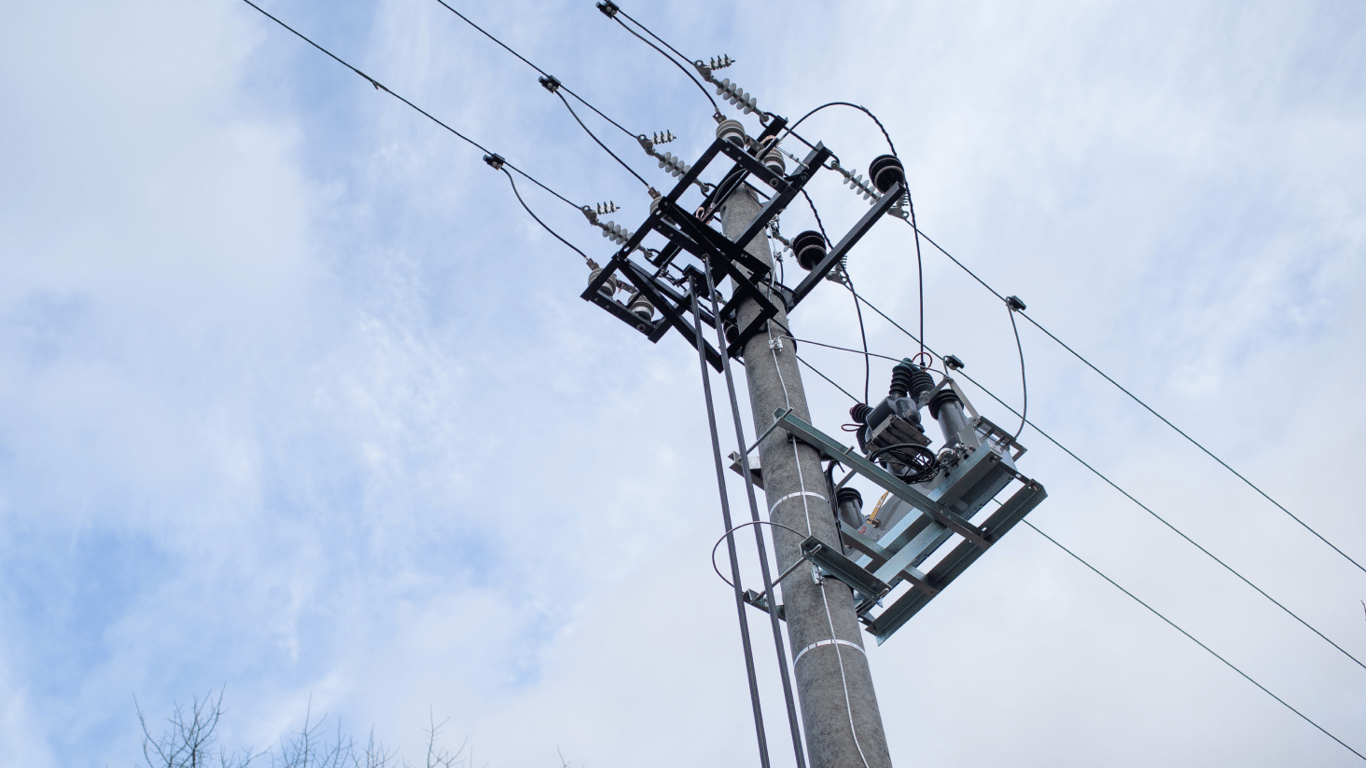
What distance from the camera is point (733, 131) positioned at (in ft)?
29.6

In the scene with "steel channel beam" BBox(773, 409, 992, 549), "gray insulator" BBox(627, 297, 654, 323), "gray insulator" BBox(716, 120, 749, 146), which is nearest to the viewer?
"steel channel beam" BBox(773, 409, 992, 549)

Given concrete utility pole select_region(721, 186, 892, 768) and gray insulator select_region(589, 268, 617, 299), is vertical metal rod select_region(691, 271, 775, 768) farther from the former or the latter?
gray insulator select_region(589, 268, 617, 299)

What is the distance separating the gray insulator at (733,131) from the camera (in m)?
8.93

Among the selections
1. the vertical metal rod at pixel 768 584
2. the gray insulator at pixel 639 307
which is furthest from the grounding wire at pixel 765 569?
the gray insulator at pixel 639 307

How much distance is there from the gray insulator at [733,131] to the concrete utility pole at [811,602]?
2074mm

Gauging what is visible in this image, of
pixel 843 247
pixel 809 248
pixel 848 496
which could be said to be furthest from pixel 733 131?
pixel 848 496

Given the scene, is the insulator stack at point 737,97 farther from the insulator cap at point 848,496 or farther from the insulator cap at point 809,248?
the insulator cap at point 848,496

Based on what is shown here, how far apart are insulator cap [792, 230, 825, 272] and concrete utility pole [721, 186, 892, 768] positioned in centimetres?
135

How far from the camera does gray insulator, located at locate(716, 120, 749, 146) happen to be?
8.93m

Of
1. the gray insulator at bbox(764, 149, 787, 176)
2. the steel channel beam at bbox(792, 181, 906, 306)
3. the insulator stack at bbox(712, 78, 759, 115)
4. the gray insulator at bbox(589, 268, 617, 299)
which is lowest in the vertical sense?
the steel channel beam at bbox(792, 181, 906, 306)

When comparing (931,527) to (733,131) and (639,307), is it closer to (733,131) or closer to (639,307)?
(639,307)

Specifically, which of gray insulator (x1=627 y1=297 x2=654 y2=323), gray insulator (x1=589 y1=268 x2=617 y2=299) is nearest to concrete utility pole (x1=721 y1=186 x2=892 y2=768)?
gray insulator (x1=627 y1=297 x2=654 y2=323)

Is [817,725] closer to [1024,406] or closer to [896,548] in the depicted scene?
[896,548]

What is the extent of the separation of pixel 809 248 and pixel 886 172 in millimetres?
889
